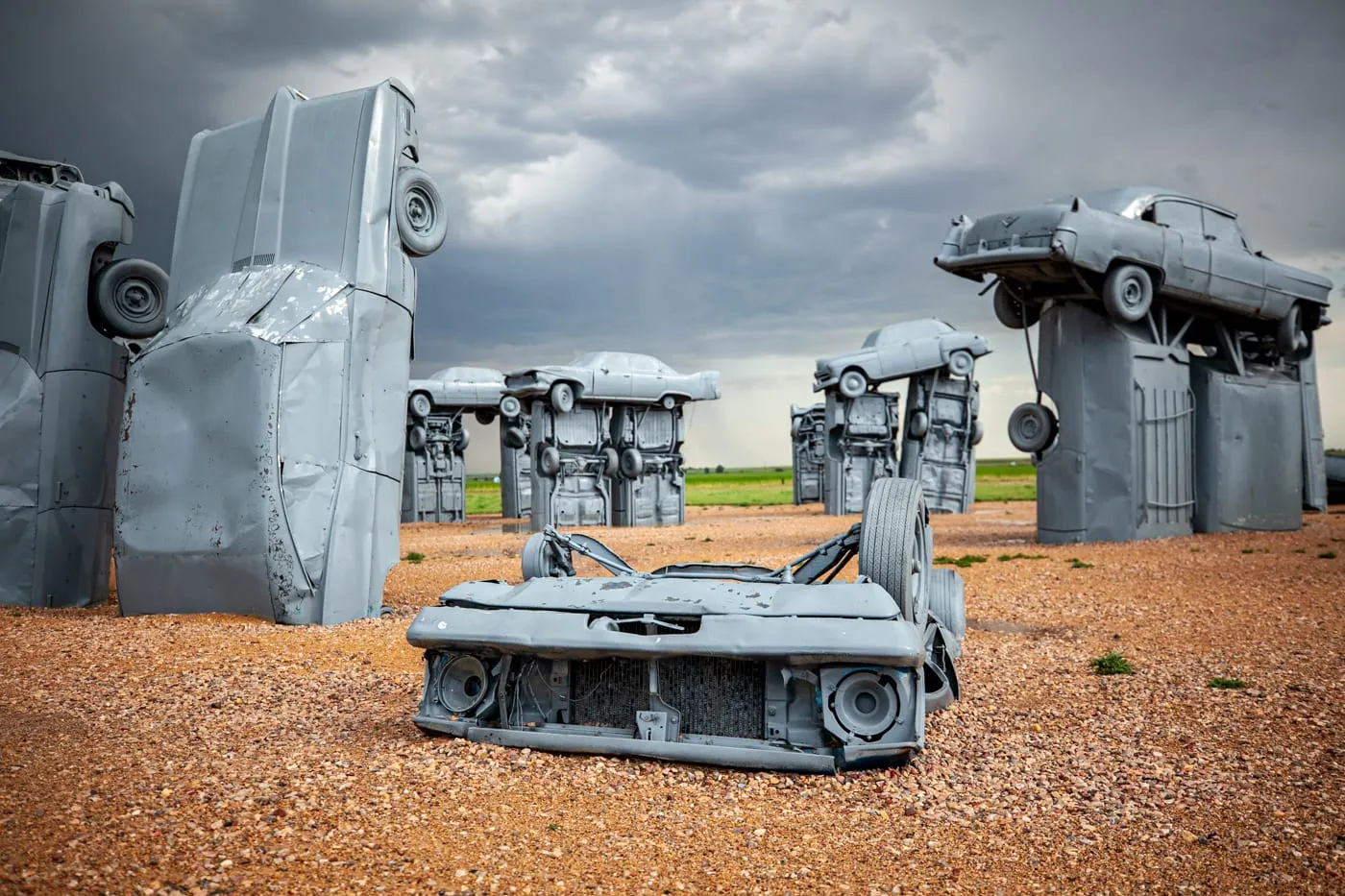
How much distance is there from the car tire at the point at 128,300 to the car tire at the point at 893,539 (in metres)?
8.87

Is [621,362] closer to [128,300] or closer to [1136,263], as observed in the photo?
[1136,263]

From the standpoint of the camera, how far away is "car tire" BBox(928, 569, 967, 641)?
21.2 ft

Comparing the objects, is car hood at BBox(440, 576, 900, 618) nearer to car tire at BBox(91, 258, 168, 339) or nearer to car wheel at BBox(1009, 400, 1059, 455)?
car tire at BBox(91, 258, 168, 339)

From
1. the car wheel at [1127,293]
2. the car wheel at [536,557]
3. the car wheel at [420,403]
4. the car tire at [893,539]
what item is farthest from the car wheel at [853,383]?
the car tire at [893,539]

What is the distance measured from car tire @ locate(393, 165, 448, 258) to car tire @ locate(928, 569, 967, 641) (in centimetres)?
608

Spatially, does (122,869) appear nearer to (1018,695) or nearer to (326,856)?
(326,856)

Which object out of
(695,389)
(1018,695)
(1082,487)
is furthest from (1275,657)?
(695,389)

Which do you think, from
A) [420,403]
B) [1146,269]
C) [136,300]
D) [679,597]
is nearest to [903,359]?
[1146,269]

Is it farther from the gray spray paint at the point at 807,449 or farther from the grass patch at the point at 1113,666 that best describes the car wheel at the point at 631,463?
the grass patch at the point at 1113,666

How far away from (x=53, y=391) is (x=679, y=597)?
8881mm

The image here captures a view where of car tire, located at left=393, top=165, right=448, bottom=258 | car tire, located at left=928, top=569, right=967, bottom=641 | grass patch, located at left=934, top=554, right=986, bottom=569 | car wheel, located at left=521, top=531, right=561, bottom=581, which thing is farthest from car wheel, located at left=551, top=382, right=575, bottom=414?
car wheel, located at left=521, top=531, right=561, bottom=581

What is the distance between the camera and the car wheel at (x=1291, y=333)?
16.5m

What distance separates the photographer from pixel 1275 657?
7070 millimetres

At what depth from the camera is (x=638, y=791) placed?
424cm
